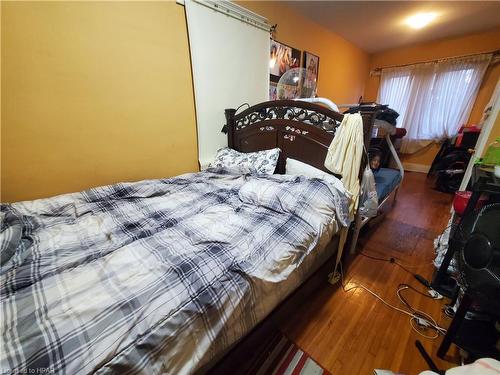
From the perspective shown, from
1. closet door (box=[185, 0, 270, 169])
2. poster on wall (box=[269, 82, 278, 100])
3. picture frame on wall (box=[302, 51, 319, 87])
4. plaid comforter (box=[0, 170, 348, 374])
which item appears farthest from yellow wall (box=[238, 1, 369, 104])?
plaid comforter (box=[0, 170, 348, 374])

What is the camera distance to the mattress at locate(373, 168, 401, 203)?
2.04 meters

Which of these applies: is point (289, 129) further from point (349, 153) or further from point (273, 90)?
point (273, 90)

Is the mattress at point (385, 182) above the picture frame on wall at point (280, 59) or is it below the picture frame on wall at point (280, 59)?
below

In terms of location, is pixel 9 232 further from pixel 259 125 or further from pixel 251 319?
pixel 259 125

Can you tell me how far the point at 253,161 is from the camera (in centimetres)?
180

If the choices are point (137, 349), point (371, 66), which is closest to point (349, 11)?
point (371, 66)

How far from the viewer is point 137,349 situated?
0.55 m

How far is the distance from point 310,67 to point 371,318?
3002 millimetres

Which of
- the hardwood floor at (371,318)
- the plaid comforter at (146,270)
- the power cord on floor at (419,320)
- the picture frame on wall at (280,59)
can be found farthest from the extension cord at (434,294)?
the picture frame on wall at (280,59)

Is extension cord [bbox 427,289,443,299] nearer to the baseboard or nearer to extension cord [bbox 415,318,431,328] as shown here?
extension cord [bbox 415,318,431,328]

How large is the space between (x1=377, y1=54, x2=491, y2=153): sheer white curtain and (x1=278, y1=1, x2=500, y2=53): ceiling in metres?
0.52

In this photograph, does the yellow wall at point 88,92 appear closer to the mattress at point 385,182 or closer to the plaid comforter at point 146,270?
the plaid comforter at point 146,270

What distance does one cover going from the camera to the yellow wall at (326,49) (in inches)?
90.7

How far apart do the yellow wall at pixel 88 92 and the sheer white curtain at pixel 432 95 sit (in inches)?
175
